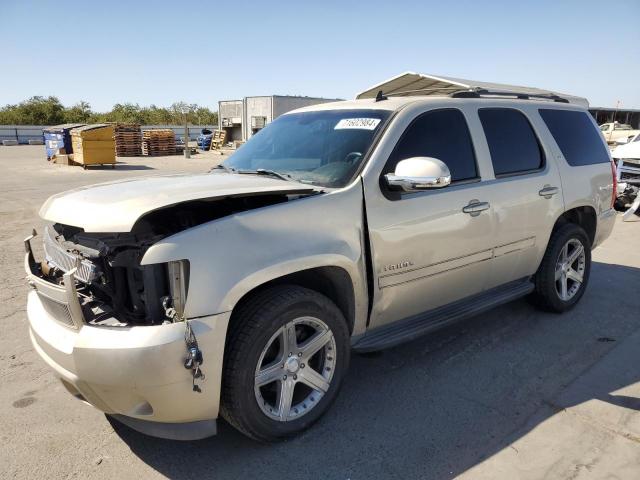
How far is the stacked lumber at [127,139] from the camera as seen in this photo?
95.1 ft

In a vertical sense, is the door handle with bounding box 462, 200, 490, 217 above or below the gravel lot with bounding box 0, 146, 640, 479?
above

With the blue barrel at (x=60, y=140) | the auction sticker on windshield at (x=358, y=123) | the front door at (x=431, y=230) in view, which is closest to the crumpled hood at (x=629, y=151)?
the front door at (x=431, y=230)

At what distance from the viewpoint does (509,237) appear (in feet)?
13.0

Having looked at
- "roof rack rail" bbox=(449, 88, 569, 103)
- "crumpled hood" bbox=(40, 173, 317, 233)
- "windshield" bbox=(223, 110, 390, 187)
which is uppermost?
"roof rack rail" bbox=(449, 88, 569, 103)

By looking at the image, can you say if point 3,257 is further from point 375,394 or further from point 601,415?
point 601,415

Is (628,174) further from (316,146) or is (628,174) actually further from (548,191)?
(316,146)

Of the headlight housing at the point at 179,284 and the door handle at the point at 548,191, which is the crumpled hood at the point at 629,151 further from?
the headlight housing at the point at 179,284

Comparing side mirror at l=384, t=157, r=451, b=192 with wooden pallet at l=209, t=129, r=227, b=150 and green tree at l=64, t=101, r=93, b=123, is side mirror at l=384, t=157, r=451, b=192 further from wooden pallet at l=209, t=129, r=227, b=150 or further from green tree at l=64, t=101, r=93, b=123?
green tree at l=64, t=101, r=93, b=123

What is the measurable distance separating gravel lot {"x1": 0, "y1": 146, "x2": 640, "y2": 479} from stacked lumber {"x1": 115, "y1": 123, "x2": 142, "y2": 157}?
26.7 metres

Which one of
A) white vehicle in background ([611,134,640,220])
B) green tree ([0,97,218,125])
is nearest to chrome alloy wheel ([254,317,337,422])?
white vehicle in background ([611,134,640,220])

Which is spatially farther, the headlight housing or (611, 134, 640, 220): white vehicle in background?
(611, 134, 640, 220): white vehicle in background

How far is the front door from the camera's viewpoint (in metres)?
3.12

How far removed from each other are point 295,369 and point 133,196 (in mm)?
1289

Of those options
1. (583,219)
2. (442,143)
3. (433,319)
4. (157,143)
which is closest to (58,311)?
(433,319)
